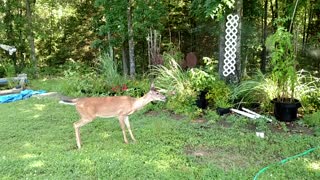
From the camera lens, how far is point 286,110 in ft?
15.0

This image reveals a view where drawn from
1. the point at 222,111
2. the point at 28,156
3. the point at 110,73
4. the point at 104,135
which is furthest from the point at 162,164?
the point at 110,73

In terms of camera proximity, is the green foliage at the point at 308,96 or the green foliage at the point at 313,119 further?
the green foliage at the point at 308,96

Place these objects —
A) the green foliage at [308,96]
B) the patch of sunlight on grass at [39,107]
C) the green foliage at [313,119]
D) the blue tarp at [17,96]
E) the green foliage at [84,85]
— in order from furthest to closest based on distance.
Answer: the blue tarp at [17,96] < the green foliage at [84,85] < the patch of sunlight on grass at [39,107] < the green foliage at [308,96] < the green foliage at [313,119]

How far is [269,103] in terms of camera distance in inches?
200

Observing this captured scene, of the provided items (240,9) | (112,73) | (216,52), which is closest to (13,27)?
(112,73)

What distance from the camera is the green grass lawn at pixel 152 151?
311 cm

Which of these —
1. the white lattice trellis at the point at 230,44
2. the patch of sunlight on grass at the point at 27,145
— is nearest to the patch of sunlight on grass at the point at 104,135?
the patch of sunlight on grass at the point at 27,145

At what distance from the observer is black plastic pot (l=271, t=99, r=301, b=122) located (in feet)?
15.0

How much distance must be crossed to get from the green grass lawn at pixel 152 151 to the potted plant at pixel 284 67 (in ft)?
1.59

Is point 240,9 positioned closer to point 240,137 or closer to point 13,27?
point 240,137

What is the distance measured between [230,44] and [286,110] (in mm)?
1811

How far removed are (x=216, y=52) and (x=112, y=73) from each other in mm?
4806

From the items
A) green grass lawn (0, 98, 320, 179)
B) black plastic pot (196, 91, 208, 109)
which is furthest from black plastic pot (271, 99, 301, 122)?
black plastic pot (196, 91, 208, 109)

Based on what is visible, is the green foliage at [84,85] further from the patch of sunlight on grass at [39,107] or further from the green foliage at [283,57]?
the green foliage at [283,57]
